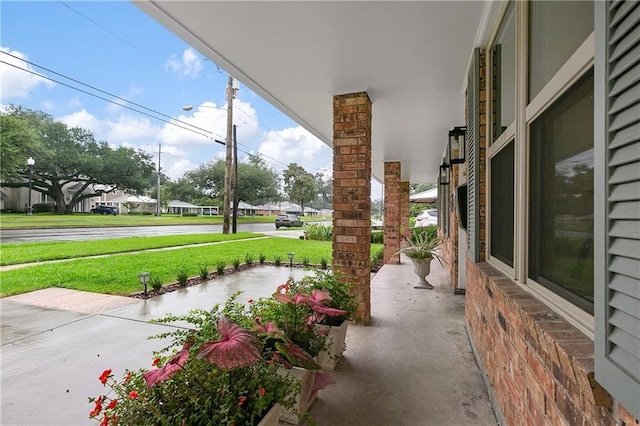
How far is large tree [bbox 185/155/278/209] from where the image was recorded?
109ft

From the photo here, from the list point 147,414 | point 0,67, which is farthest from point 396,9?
point 0,67

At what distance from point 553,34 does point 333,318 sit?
7.44ft

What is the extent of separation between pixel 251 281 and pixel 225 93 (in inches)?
420

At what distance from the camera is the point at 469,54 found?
2531 millimetres

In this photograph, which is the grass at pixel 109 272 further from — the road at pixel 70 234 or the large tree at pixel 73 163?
the large tree at pixel 73 163

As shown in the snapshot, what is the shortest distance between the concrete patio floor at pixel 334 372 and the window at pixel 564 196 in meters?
1.19

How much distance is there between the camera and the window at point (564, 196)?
1.01 metres

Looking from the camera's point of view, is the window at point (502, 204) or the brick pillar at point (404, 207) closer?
the window at point (502, 204)

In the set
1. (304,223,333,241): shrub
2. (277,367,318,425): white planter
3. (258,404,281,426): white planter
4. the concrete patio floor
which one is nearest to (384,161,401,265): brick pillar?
the concrete patio floor

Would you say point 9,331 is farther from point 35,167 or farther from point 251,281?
point 35,167

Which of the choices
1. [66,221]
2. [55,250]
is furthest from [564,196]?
[66,221]

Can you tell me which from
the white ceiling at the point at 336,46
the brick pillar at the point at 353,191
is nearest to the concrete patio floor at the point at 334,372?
the brick pillar at the point at 353,191

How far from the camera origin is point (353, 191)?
11.0ft

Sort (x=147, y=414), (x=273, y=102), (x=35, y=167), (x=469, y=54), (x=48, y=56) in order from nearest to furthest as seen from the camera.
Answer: (x=147, y=414)
(x=469, y=54)
(x=273, y=102)
(x=48, y=56)
(x=35, y=167)
